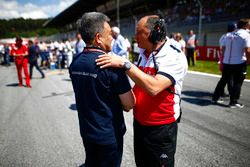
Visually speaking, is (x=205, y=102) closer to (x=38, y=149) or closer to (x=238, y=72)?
(x=238, y=72)

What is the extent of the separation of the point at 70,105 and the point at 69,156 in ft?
9.38

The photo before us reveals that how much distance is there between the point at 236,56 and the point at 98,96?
4.38 metres

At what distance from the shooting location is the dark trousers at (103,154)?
1.75 m

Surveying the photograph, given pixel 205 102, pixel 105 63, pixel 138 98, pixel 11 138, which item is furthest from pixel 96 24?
pixel 205 102

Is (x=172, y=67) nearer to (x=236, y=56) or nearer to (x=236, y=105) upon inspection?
(x=236, y=56)

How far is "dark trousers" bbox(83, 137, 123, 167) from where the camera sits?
1.75m

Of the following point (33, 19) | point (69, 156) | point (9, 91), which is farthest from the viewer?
point (33, 19)

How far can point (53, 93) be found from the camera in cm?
771

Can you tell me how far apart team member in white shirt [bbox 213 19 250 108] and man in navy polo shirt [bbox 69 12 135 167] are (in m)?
4.06

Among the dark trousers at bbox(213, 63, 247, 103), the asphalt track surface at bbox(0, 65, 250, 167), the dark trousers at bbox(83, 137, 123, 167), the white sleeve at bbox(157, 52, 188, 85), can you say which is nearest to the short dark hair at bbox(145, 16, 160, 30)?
the white sleeve at bbox(157, 52, 188, 85)

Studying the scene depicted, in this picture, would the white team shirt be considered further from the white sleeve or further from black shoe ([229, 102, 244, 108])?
the white sleeve

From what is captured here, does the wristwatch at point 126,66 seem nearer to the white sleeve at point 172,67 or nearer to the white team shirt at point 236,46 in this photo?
the white sleeve at point 172,67

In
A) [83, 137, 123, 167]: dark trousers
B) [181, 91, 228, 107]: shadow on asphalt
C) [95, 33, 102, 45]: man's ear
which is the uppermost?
[95, 33, 102, 45]: man's ear

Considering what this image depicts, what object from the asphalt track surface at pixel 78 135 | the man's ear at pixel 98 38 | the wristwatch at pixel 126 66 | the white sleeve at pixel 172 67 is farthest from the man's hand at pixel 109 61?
the asphalt track surface at pixel 78 135
